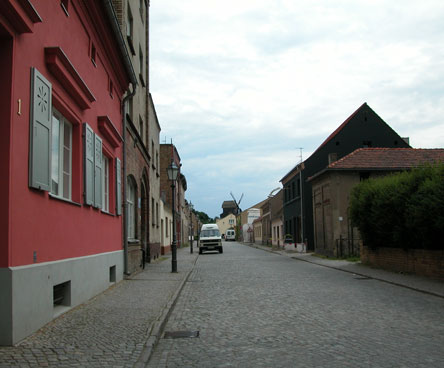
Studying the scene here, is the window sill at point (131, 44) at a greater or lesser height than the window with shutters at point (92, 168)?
greater

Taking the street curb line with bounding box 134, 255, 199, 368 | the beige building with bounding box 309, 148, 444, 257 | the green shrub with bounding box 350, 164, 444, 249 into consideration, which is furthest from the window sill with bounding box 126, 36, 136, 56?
the beige building with bounding box 309, 148, 444, 257

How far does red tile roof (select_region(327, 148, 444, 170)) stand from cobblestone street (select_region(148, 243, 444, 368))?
1623 centimetres

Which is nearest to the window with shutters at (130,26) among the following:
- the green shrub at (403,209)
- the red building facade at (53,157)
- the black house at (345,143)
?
the red building facade at (53,157)

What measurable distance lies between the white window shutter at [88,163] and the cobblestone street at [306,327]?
302cm

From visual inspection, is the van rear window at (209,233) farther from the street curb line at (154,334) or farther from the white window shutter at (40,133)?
the white window shutter at (40,133)

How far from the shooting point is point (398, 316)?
8.62 meters

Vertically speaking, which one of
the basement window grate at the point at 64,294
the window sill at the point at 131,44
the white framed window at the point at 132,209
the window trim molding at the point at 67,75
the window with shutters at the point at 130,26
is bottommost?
the basement window grate at the point at 64,294

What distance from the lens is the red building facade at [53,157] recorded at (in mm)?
6254

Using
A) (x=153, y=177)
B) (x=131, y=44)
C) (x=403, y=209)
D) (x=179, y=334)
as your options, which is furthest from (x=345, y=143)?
(x=179, y=334)

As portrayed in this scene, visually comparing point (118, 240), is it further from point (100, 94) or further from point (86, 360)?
point (86, 360)

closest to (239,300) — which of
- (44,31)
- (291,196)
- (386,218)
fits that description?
(44,31)

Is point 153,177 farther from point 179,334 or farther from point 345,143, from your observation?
point 179,334

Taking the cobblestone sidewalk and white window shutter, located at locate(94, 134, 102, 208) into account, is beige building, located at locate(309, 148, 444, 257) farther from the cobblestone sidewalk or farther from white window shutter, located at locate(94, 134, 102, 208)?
the cobblestone sidewalk

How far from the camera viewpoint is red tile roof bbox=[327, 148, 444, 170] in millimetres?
28812
